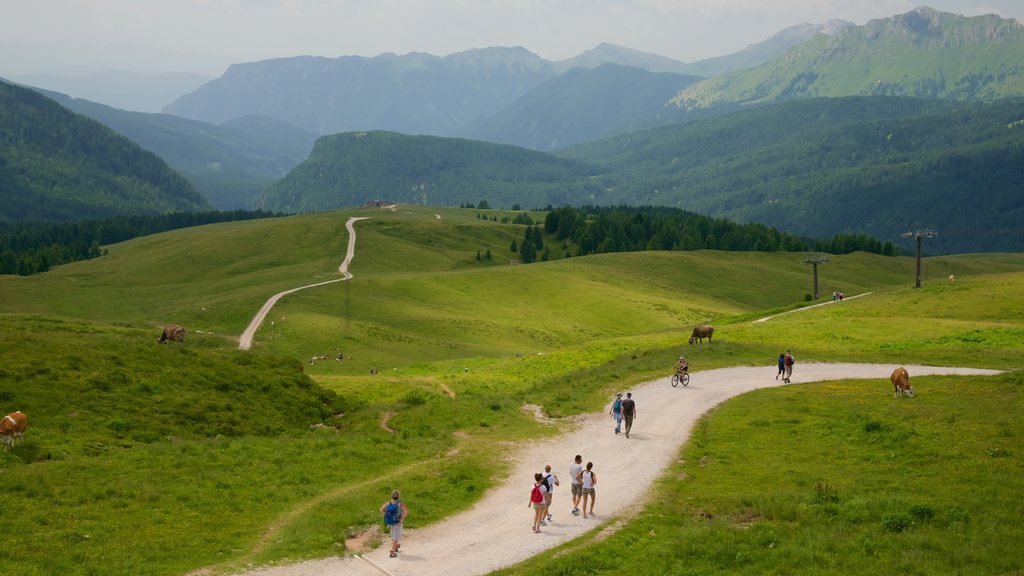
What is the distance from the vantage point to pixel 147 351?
4522 cm

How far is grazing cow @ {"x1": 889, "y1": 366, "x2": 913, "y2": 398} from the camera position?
43.6 meters

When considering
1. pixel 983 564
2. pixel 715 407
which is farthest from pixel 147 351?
pixel 983 564

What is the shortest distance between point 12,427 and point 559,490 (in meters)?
20.3

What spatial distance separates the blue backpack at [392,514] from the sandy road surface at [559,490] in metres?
1.01

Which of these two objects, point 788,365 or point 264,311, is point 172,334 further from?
point 788,365

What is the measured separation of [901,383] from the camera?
43812mm

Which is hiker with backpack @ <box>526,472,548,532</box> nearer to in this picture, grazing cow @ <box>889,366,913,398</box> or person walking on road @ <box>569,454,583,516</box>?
person walking on road @ <box>569,454,583,516</box>

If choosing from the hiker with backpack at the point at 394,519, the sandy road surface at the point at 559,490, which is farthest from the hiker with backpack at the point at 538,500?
the hiker with backpack at the point at 394,519

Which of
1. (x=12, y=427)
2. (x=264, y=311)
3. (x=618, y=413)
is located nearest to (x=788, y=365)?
(x=618, y=413)

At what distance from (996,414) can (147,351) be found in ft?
132

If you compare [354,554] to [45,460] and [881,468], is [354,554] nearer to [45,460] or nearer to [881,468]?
[45,460]

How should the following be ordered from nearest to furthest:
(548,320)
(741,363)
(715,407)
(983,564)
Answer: (983,564) → (715,407) → (741,363) → (548,320)

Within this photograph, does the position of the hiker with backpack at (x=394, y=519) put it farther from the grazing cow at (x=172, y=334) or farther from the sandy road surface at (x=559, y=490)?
the grazing cow at (x=172, y=334)

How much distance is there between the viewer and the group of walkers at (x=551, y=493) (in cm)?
2889
